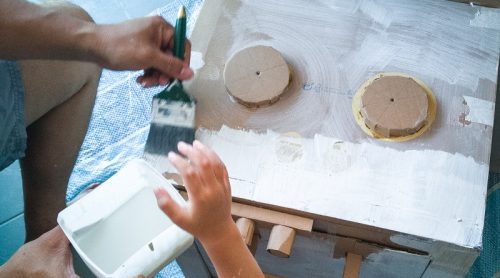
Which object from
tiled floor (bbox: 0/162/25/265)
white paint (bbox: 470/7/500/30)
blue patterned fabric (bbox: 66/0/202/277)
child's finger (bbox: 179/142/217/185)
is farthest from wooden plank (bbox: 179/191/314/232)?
tiled floor (bbox: 0/162/25/265)

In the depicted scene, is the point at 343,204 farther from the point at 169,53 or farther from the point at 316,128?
the point at 169,53

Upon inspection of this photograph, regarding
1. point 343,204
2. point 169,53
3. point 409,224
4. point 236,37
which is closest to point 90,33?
point 169,53

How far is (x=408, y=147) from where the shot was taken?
90cm

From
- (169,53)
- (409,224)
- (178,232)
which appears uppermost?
(169,53)

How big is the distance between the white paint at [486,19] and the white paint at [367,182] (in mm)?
314

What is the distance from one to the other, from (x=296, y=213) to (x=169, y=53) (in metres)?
0.38

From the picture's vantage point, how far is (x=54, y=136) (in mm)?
1264

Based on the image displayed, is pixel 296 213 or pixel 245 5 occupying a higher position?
pixel 245 5

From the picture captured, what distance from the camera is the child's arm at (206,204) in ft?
2.19

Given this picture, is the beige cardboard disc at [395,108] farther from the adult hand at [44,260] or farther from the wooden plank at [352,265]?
the adult hand at [44,260]

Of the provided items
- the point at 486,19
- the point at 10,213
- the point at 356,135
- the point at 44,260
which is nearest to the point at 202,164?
the point at 356,135

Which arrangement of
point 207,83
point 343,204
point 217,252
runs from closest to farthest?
point 217,252 < point 343,204 < point 207,83

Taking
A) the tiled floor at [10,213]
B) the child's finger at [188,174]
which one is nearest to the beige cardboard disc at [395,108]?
the child's finger at [188,174]

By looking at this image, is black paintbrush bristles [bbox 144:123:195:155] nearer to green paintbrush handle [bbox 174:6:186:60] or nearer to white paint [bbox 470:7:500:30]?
green paintbrush handle [bbox 174:6:186:60]
